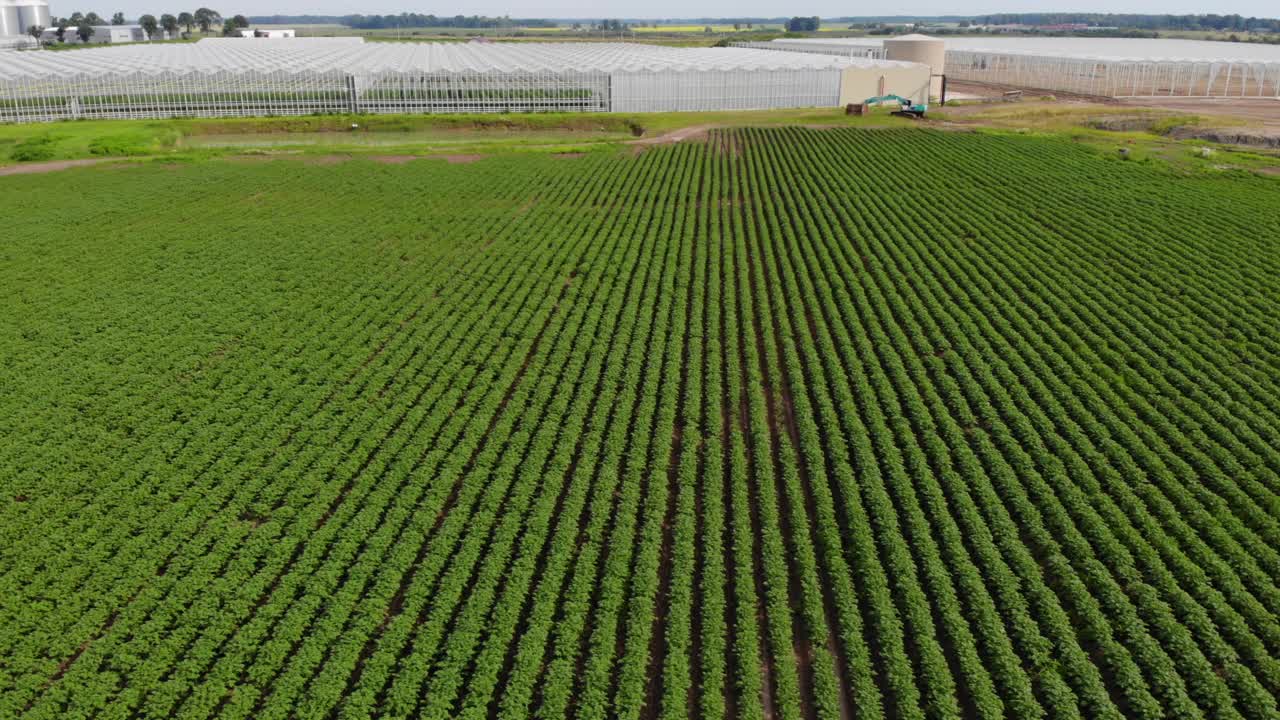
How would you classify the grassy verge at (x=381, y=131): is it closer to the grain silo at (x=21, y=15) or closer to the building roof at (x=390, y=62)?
the building roof at (x=390, y=62)

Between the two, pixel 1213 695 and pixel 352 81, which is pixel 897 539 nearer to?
pixel 1213 695

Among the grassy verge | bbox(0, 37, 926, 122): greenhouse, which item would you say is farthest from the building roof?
the grassy verge

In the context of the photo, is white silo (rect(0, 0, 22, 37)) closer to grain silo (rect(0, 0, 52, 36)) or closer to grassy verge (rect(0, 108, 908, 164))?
grain silo (rect(0, 0, 52, 36))

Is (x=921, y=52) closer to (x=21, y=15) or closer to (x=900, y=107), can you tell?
(x=900, y=107)

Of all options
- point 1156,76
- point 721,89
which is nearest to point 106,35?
point 721,89

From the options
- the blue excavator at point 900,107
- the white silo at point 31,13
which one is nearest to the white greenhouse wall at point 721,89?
the blue excavator at point 900,107

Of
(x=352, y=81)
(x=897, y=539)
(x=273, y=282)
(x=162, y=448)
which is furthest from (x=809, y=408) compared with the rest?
(x=352, y=81)
